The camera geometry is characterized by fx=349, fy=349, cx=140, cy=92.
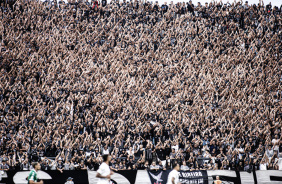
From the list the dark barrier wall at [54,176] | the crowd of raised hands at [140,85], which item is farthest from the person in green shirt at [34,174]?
the crowd of raised hands at [140,85]

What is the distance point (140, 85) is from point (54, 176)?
33.5 ft

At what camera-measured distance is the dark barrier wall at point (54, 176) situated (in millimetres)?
12961

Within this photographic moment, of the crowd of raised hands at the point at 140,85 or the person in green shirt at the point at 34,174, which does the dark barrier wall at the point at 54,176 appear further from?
the person in green shirt at the point at 34,174

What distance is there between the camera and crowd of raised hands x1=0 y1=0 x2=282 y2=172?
1752 cm

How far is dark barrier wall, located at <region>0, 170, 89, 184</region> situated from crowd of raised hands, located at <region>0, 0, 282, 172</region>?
2.16 m

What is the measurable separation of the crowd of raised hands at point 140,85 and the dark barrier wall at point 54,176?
7.08 ft

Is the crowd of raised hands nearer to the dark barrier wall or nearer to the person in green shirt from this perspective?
the dark barrier wall

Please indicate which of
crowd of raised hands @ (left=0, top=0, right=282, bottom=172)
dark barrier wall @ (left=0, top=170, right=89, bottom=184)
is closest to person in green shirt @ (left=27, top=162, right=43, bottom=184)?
dark barrier wall @ (left=0, top=170, right=89, bottom=184)

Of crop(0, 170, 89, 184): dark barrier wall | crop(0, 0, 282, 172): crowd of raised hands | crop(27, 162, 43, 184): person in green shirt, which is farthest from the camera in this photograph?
crop(0, 0, 282, 172): crowd of raised hands

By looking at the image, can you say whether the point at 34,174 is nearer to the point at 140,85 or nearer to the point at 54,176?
the point at 54,176

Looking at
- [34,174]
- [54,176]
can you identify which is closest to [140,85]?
[54,176]

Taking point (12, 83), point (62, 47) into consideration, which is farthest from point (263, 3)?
point (12, 83)

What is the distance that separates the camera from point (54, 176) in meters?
13.5

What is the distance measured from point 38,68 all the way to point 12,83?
1.92 meters
